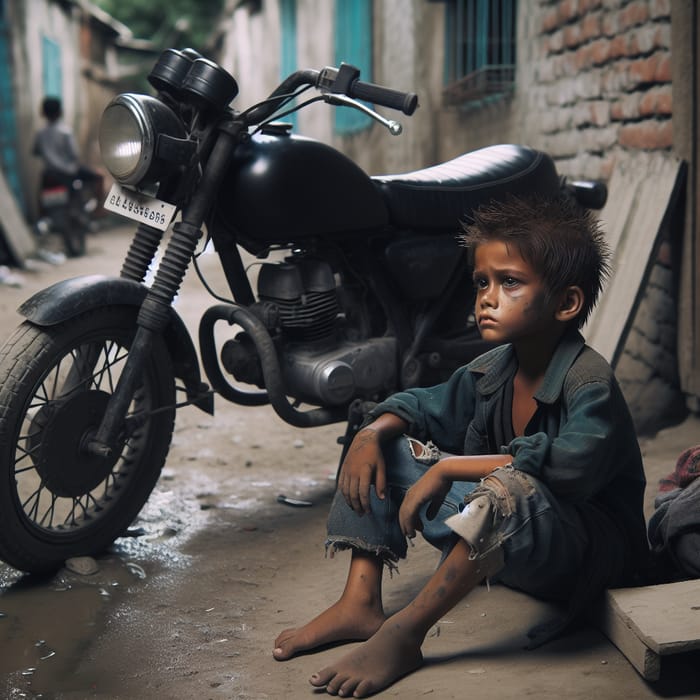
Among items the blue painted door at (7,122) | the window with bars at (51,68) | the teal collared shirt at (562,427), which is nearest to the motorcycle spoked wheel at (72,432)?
the teal collared shirt at (562,427)

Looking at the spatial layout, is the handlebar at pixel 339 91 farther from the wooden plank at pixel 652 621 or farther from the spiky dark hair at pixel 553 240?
the wooden plank at pixel 652 621

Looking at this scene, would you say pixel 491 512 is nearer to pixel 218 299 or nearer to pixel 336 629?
pixel 336 629

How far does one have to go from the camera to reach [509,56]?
20.3ft

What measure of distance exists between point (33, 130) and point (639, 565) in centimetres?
1306

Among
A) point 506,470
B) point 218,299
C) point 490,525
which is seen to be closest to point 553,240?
point 506,470

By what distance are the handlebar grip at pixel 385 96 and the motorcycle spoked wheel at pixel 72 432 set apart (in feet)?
3.00

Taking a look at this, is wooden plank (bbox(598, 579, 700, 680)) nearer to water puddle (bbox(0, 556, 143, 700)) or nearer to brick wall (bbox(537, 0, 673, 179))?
water puddle (bbox(0, 556, 143, 700))

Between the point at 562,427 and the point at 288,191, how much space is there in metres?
1.26

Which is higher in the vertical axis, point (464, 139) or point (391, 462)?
point (464, 139)

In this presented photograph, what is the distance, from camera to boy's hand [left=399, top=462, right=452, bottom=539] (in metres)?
2.02

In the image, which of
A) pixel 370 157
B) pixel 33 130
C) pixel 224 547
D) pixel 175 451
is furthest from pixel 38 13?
pixel 224 547

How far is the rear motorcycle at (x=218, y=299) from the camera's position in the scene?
2.74 meters

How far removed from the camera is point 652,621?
1952 mm

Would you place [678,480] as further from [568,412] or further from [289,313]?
[289,313]
